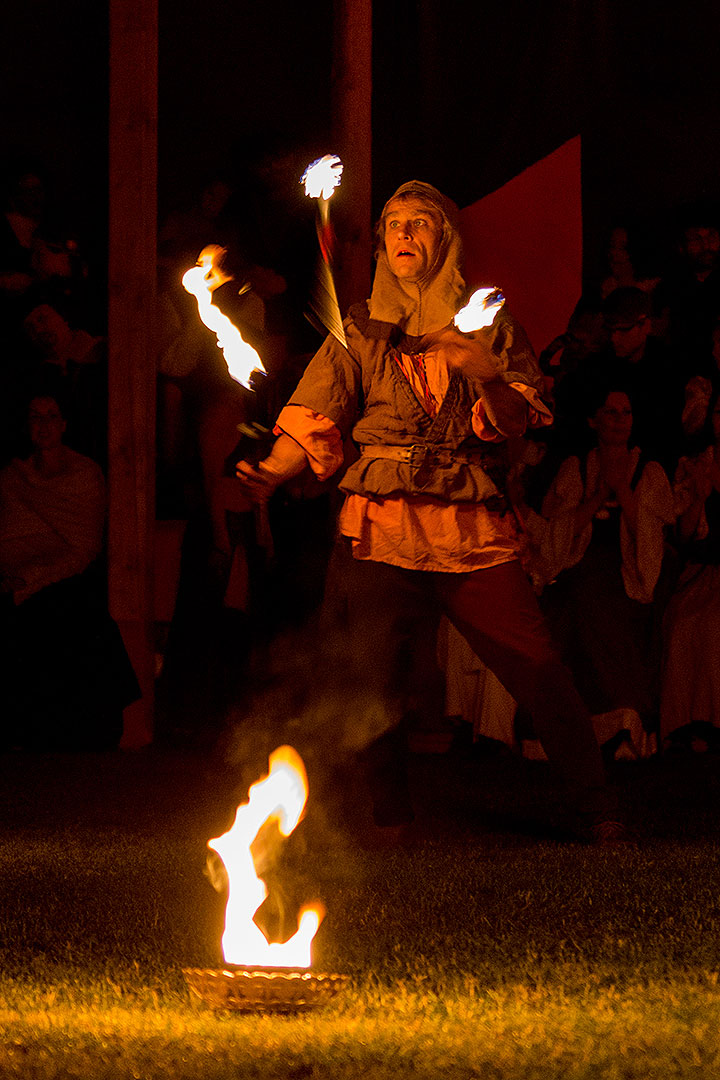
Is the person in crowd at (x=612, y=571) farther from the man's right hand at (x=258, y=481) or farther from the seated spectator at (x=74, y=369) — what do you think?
the man's right hand at (x=258, y=481)

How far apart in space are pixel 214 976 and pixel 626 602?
458cm

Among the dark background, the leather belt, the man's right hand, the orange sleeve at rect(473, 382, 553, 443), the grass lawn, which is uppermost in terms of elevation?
the dark background

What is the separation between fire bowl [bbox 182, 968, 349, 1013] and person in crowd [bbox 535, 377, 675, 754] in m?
4.33

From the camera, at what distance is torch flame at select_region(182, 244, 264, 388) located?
15.3 feet

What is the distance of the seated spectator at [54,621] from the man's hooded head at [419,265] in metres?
2.97

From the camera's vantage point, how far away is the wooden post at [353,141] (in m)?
7.30

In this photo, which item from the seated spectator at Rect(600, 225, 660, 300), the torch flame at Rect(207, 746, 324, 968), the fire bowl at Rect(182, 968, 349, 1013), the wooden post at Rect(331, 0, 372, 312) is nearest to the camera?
the fire bowl at Rect(182, 968, 349, 1013)

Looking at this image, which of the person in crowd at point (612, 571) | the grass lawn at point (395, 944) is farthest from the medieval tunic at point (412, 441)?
the person in crowd at point (612, 571)

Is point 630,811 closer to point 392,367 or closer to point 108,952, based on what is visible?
point 392,367

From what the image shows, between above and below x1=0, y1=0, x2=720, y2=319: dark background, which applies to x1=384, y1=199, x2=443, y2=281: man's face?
below

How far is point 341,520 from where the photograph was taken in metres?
4.90

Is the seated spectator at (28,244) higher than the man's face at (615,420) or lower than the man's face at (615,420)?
higher

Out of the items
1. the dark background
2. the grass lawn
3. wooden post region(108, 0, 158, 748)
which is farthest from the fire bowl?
the dark background

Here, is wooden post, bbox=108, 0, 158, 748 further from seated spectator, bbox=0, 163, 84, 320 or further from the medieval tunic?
the medieval tunic
